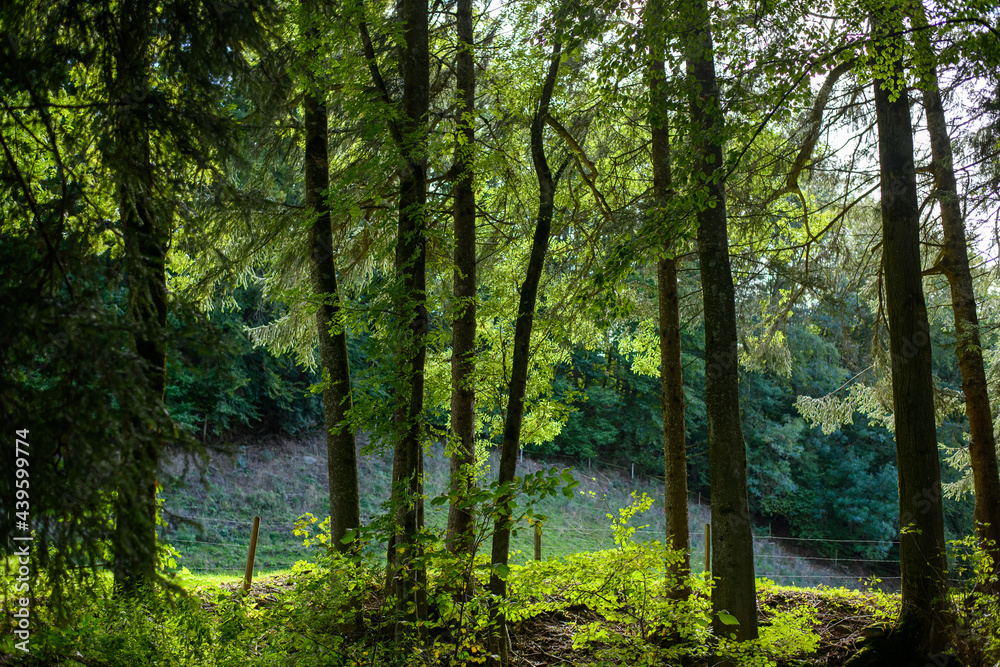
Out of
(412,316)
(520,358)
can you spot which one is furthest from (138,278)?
(520,358)

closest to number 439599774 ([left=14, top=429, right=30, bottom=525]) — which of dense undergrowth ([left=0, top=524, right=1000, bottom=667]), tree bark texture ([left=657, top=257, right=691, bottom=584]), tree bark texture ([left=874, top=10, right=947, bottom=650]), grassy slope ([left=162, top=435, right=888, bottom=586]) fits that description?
dense undergrowth ([left=0, top=524, right=1000, bottom=667])

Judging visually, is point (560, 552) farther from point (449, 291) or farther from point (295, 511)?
point (449, 291)

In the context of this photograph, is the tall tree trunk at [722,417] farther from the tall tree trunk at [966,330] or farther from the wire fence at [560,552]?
the wire fence at [560,552]

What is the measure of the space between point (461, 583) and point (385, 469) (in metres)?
14.4

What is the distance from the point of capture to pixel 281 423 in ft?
56.7

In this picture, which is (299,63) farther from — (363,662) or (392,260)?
(363,662)

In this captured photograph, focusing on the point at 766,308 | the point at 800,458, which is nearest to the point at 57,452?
the point at 766,308

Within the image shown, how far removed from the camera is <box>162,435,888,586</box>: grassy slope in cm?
1257

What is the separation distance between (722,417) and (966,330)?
3333mm

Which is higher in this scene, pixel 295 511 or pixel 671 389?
pixel 671 389

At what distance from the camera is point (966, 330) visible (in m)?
6.50

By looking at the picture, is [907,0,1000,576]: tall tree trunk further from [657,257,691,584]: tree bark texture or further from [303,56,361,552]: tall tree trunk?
[303,56,361,552]: tall tree trunk

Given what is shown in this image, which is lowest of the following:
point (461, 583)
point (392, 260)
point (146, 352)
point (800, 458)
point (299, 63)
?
point (800, 458)

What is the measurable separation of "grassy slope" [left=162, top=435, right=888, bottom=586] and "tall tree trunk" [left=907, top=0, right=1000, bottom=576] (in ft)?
17.6
